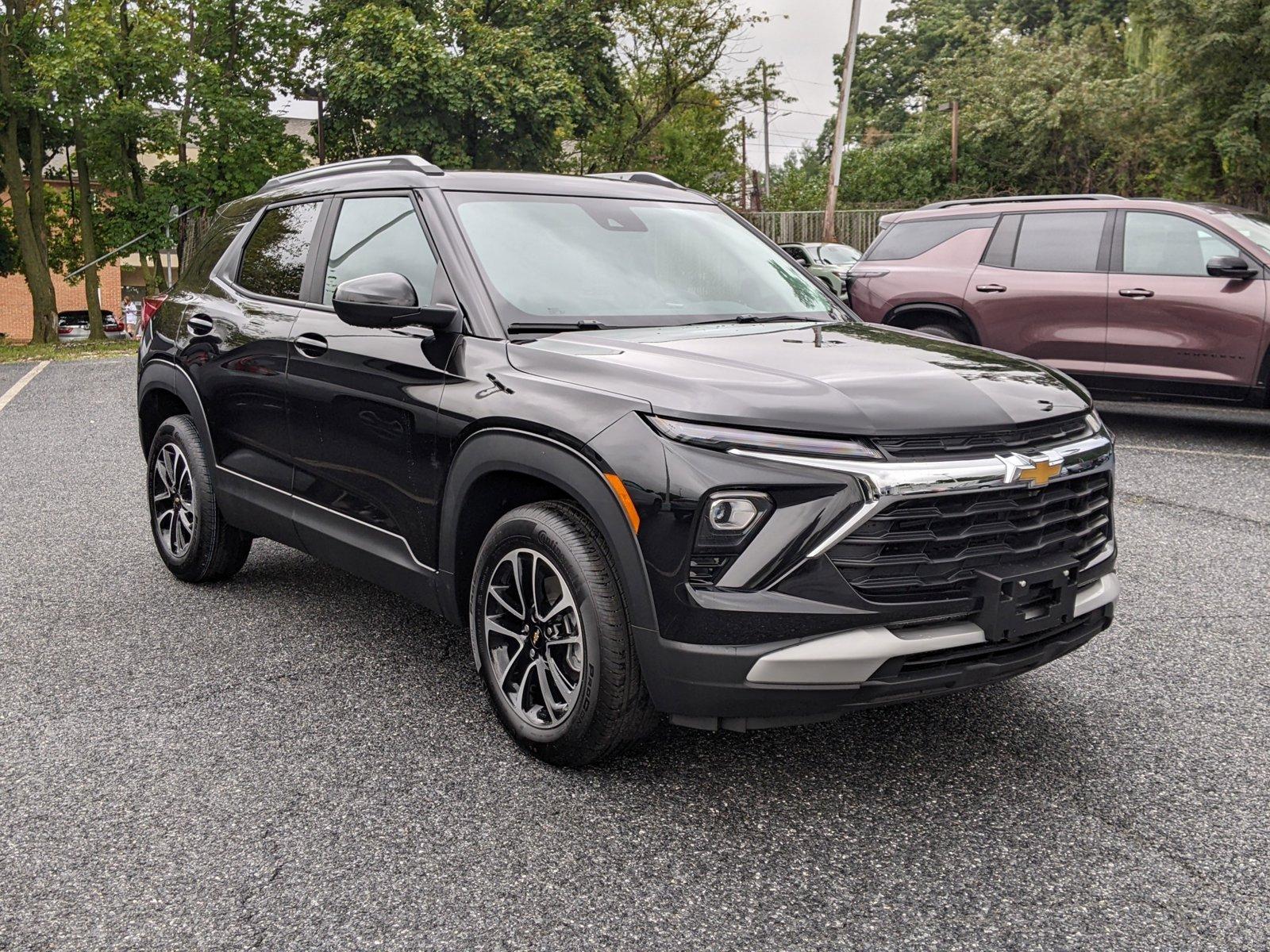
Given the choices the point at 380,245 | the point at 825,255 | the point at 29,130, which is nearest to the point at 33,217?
the point at 29,130

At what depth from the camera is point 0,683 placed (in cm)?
424

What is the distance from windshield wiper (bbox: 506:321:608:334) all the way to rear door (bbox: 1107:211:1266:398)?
6584mm

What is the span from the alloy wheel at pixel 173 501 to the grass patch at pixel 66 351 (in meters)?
16.0

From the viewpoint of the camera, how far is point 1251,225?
904cm

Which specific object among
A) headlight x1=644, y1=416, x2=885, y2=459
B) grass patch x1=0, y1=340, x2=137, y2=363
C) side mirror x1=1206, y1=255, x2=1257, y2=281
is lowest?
grass patch x1=0, y1=340, x2=137, y2=363

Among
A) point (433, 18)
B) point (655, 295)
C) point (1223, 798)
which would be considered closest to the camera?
point (1223, 798)

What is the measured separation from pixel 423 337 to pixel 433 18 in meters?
35.1

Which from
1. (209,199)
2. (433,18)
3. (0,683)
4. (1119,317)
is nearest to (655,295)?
(0,683)

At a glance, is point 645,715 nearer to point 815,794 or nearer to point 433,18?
point 815,794

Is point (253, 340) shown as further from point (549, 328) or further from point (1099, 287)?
point (1099, 287)

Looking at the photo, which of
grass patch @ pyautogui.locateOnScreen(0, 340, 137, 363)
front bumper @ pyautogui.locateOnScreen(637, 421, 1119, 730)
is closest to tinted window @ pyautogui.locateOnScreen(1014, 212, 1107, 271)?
front bumper @ pyautogui.locateOnScreen(637, 421, 1119, 730)

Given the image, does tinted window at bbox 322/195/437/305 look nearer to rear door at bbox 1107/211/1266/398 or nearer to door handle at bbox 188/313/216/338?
door handle at bbox 188/313/216/338

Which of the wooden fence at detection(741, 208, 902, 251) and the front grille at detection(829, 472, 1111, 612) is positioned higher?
the wooden fence at detection(741, 208, 902, 251)

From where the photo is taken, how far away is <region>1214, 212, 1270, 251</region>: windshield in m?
8.82
